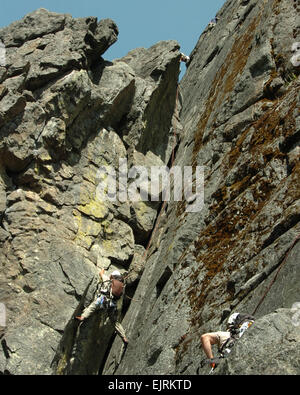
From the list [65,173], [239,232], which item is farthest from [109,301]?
[65,173]

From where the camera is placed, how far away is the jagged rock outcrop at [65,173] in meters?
16.6

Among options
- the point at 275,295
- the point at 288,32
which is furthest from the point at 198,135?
the point at 275,295

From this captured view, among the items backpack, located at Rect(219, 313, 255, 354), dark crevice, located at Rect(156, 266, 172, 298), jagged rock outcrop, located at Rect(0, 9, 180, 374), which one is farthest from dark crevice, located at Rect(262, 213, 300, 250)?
jagged rock outcrop, located at Rect(0, 9, 180, 374)

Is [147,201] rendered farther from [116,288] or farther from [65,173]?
[116,288]

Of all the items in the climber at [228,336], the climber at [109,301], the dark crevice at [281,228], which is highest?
the dark crevice at [281,228]

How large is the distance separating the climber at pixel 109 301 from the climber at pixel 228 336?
6530mm

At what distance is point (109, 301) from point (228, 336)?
23.4 feet

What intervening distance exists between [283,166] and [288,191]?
4.77ft

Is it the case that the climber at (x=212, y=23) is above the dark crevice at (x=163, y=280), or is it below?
above

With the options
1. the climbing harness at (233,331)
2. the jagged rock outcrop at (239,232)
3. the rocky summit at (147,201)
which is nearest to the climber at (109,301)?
the rocky summit at (147,201)

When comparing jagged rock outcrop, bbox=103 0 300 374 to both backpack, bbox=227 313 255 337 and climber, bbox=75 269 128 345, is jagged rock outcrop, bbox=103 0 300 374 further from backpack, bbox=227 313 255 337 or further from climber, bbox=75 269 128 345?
climber, bbox=75 269 128 345

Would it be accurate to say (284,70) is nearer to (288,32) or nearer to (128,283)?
(288,32)

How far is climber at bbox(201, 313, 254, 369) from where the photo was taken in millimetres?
9873

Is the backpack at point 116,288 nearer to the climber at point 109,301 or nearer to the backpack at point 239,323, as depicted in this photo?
the climber at point 109,301
